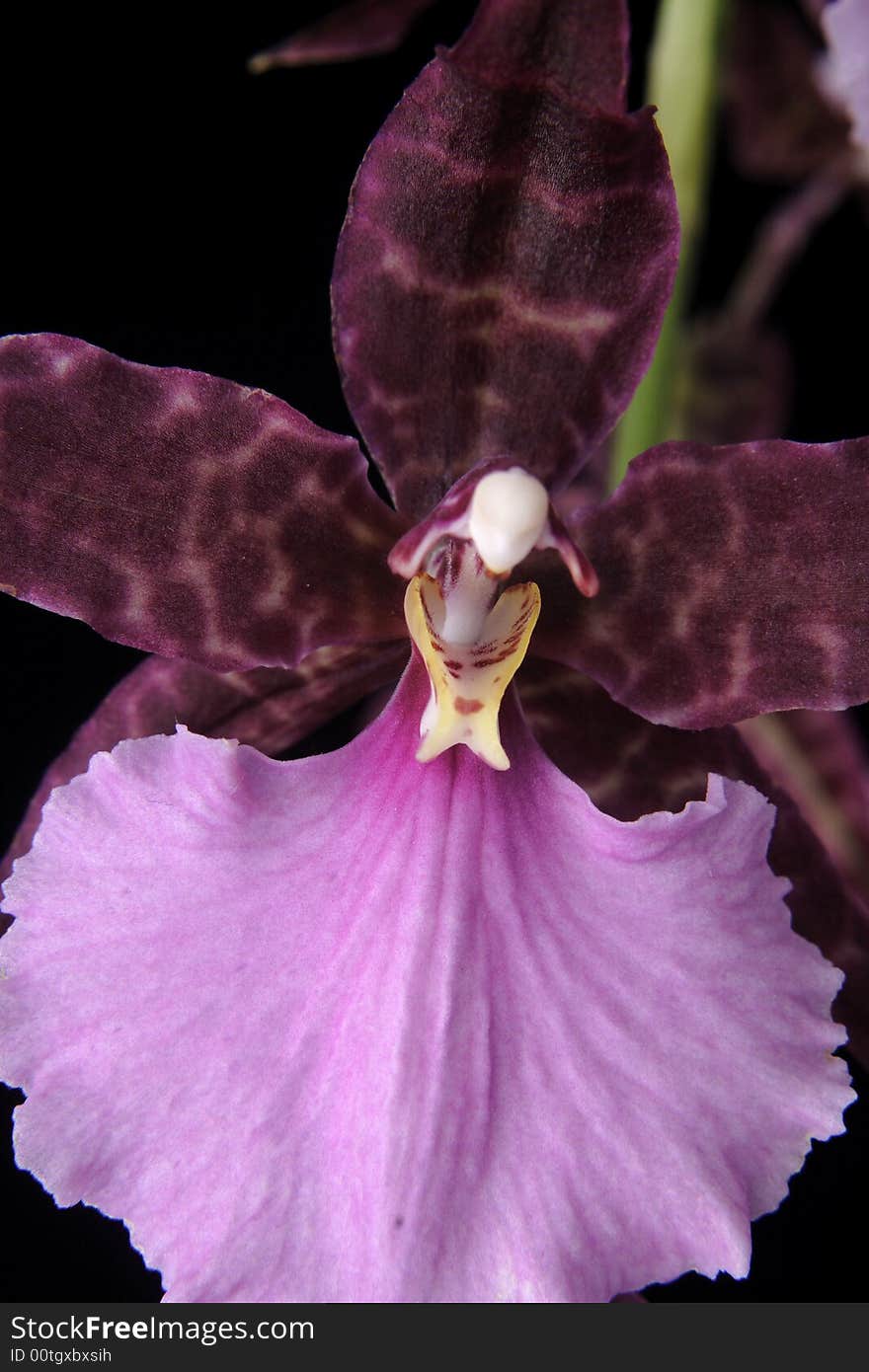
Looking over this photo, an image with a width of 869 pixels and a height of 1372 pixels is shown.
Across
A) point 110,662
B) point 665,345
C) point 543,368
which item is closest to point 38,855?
point 543,368

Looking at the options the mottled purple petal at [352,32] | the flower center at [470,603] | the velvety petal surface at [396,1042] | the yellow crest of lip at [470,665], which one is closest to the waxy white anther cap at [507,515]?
the flower center at [470,603]

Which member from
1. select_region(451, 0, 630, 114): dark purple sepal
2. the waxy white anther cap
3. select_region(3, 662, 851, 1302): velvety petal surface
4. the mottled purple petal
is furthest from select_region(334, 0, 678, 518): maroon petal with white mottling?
the mottled purple petal

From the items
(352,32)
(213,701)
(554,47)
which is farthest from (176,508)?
(352,32)

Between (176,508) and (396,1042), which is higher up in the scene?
(176,508)

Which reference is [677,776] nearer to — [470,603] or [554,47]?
[470,603]

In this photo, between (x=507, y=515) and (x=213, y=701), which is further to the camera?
(x=213, y=701)

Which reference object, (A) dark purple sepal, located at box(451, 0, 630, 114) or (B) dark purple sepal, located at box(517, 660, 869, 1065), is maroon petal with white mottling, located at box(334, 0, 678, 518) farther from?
(B) dark purple sepal, located at box(517, 660, 869, 1065)

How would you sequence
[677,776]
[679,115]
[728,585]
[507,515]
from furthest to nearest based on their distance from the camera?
[679,115], [677,776], [728,585], [507,515]
